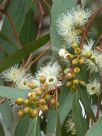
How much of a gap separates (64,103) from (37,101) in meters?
0.17

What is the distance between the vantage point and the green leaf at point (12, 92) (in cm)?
144

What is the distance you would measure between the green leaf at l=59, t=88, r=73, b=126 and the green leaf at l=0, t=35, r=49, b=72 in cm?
22

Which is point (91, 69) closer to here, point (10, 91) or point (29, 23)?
point (10, 91)

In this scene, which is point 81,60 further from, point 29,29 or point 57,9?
point 29,29

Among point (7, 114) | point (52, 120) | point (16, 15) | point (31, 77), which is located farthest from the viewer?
point (16, 15)

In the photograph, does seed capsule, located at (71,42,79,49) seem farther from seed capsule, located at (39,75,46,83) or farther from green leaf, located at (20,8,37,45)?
green leaf, located at (20,8,37,45)

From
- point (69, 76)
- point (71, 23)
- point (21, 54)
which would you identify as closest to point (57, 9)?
point (71, 23)

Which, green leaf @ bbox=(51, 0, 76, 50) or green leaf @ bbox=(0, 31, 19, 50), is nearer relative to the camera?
green leaf @ bbox=(51, 0, 76, 50)

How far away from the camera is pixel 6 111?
1734 mm

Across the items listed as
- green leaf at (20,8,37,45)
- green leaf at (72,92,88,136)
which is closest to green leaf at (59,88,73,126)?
green leaf at (72,92,88,136)

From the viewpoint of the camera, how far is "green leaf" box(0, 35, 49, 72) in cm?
Result: 164

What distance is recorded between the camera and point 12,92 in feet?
4.80

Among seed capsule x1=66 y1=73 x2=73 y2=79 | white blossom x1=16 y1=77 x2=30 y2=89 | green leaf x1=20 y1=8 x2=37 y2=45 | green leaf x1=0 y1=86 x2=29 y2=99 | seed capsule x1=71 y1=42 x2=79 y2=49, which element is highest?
green leaf x1=20 y1=8 x2=37 y2=45

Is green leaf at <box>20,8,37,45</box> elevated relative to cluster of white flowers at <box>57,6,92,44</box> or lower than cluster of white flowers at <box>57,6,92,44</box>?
elevated
